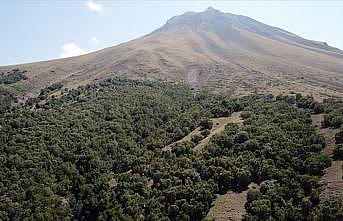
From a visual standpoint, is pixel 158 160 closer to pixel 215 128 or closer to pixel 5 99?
pixel 215 128

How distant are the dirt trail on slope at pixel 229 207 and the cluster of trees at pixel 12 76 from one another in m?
105

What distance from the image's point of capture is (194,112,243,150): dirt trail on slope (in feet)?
246

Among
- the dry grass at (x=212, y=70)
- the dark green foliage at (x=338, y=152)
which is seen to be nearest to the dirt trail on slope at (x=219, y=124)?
the dark green foliage at (x=338, y=152)

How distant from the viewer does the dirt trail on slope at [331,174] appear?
49000mm

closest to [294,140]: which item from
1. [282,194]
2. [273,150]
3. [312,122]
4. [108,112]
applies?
[273,150]

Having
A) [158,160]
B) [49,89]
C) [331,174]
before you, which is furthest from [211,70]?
[331,174]

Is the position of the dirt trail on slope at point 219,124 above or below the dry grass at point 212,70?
below

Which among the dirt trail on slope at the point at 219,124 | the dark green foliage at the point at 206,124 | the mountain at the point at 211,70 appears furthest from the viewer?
the mountain at the point at 211,70

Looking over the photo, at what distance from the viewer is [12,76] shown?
145625 millimetres

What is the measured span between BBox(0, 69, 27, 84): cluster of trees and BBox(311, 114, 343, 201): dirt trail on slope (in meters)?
109

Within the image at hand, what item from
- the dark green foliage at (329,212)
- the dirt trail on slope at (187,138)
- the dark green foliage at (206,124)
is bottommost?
the dirt trail on slope at (187,138)

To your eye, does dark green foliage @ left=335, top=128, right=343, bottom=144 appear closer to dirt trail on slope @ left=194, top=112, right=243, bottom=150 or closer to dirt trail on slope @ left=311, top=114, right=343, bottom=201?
dirt trail on slope @ left=311, top=114, right=343, bottom=201

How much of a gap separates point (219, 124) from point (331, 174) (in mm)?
32928

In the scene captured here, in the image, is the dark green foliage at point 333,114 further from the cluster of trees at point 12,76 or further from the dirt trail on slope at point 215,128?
the cluster of trees at point 12,76
